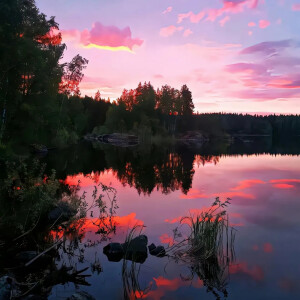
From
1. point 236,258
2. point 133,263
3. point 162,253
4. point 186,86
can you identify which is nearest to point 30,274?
point 133,263

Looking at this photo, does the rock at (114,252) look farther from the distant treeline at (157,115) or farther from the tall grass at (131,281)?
the distant treeline at (157,115)

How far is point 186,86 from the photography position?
12938cm

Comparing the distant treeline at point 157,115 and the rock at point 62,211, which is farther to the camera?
the distant treeline at point 157,115

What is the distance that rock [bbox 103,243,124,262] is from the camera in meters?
11.6

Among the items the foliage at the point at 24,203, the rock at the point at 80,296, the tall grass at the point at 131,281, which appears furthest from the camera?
the foliage at the point at 24,203

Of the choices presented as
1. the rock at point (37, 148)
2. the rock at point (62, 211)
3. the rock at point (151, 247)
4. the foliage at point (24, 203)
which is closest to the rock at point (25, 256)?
the foliage at point (24, 203)

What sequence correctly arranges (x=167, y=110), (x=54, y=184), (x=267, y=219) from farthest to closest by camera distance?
1. (x=167, y=110)
2. (x=267, y=219)
3. (x=54, y=184)

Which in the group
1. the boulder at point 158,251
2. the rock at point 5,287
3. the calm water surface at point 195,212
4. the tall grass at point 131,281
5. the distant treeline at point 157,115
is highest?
the distant treeline at point 157,115

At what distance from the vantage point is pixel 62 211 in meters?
15.1

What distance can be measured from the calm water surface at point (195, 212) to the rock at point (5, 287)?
1283 millimetres

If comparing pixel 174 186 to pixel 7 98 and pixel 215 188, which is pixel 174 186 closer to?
pixel 215 188

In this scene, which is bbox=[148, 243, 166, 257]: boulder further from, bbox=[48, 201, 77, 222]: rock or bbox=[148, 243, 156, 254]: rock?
bbox=[48, 201, 77, 222]: rock

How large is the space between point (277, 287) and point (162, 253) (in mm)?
4305

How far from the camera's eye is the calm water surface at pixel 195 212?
31.9 feet
